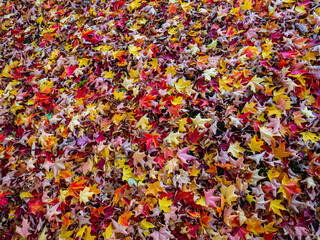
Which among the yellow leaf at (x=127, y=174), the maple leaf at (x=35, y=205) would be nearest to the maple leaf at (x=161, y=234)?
the yellow leaf at (x=127, y=174)

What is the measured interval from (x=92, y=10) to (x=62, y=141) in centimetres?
185

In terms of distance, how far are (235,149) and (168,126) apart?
0.61m

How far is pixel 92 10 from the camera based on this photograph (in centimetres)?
288

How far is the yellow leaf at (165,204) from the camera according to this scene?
1.65 metres

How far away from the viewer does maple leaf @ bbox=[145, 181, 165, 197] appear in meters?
1.70

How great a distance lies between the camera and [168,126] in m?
2.00

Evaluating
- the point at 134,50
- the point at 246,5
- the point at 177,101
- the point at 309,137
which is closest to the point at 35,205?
the point at 177,101

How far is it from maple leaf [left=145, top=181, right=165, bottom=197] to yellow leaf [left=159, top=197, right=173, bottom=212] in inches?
2.5

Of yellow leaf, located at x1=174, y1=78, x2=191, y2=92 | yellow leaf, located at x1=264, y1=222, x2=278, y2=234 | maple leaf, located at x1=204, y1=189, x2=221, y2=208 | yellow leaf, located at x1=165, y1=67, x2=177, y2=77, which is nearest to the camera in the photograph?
yellow leaf, located at x1=264, y1=222, x2=278, y2=234

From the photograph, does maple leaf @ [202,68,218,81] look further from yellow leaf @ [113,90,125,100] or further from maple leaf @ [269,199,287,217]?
maple leaf @ [269,199,287,217]

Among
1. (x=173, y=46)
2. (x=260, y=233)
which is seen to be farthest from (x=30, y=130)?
(x=260, y=233)

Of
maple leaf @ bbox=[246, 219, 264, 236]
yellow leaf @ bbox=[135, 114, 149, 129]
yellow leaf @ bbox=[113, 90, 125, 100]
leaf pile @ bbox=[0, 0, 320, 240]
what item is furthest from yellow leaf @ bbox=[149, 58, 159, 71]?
maple leaf @ bbox=[246, 219, 264, 236]

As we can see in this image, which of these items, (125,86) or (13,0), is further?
(13,0)

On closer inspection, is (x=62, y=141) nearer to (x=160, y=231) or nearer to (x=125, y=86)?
(x=125, y=86)
